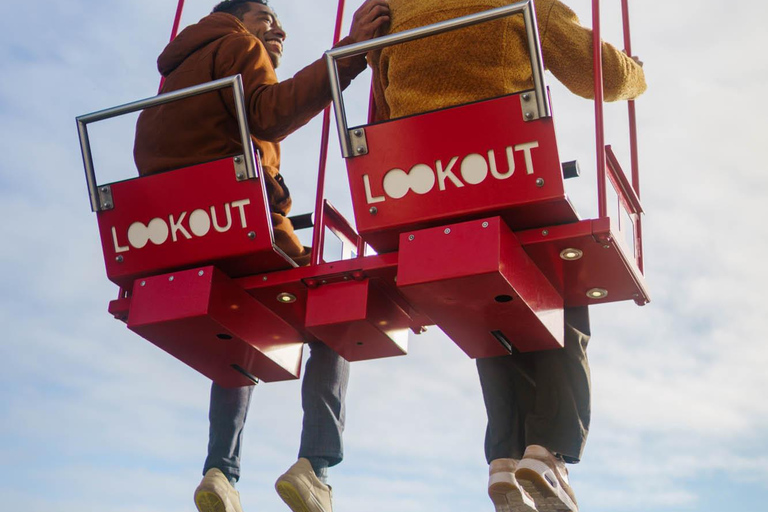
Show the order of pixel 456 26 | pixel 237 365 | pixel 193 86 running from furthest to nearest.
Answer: pixel 237 365 → pixel 193 86 → pixel 456 26

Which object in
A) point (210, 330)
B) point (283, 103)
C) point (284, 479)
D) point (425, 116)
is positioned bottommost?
point (284, 479)

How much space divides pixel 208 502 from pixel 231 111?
6.84ft

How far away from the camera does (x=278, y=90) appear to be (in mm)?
7070

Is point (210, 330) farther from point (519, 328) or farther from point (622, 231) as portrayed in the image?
point (622, 231)

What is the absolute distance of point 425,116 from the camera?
20.9 ft

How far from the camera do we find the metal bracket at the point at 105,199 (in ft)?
23.0

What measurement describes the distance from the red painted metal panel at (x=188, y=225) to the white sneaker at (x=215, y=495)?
3.79 feet

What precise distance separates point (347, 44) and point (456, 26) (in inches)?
37.3

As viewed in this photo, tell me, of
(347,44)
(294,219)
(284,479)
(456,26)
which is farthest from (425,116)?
(284,479)

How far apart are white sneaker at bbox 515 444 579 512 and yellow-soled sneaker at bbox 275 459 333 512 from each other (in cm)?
115

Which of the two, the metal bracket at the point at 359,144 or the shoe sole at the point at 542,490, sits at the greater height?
the metal bracket at the point at 359,144

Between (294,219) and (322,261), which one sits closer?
(322,261)

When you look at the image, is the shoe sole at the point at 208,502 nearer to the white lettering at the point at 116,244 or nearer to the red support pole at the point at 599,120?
the white lettering at the point at 116,244

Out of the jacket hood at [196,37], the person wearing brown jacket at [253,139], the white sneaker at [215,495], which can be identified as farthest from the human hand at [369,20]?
the white sneaker at [215,495]
